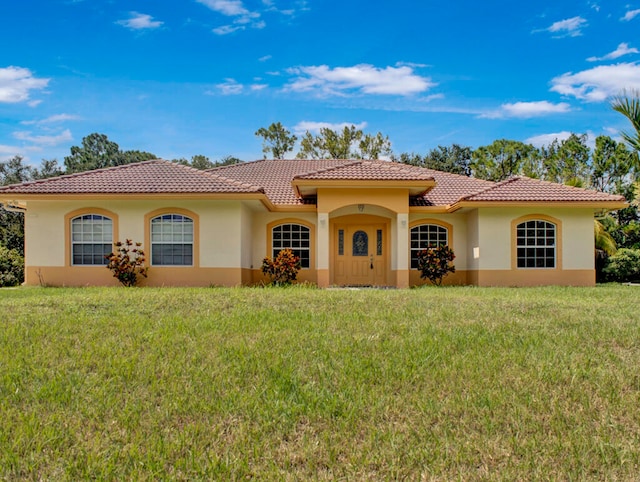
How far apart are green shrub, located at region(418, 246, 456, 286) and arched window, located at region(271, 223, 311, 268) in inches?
164

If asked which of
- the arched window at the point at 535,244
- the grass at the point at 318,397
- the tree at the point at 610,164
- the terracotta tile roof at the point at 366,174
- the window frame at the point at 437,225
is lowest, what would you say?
the grass at the point at 318,397

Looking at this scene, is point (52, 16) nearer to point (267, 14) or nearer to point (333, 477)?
point (267, 14)

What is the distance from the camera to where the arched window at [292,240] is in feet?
67.9

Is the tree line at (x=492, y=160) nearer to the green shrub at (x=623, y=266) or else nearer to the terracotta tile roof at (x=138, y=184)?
the green shrub at (x=623, y=266)

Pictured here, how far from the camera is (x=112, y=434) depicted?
520cm

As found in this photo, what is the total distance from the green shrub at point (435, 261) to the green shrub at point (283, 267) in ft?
14.4

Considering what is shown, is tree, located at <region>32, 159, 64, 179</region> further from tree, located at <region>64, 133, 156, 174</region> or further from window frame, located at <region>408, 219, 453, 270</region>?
window frame, located at <region>408, 219, 453, 270</region>

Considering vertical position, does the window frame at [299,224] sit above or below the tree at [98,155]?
below

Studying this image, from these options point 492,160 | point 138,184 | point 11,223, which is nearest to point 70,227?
point 138,184

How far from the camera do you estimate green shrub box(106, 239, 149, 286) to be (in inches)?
698

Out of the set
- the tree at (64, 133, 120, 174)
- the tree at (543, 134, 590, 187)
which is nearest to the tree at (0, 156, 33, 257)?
the tree at (64, 133, 120, 174)

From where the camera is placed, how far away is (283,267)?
18719mm

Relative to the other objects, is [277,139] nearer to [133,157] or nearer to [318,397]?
[133,157]

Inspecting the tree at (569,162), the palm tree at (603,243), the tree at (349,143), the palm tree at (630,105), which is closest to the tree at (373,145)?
the tree at (349,143)
